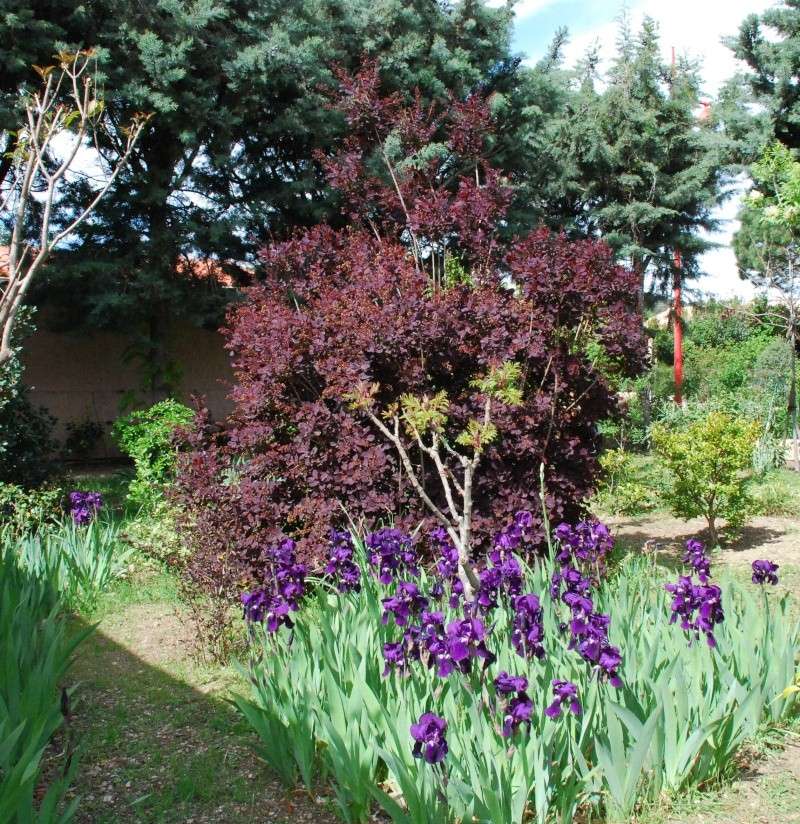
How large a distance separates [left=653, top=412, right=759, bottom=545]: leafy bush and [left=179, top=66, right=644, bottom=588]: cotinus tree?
1385 mm

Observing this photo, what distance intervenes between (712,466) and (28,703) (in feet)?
17.3

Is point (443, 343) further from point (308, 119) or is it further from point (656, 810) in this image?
point (308, 119)

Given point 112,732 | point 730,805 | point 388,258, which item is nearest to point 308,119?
point 388,258

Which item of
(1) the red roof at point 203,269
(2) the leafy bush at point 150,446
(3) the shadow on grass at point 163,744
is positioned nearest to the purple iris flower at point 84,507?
(3) the shadow on grass at point 163,744

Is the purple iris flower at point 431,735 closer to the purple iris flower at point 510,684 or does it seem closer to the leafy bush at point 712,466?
the purple iris flower at point 510,684

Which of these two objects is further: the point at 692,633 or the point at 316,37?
the point at 316,37

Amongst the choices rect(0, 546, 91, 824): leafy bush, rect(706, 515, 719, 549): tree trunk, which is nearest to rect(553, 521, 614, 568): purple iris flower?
rect(0, 546, 91, 824): leafy bush

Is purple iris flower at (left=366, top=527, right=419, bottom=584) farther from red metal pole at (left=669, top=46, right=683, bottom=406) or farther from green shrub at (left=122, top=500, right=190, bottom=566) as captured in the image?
red metal pole at (left=669, top=46, right=683, bottom=406)

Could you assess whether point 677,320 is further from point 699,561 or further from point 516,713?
point 516,713

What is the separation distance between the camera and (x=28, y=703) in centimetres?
270

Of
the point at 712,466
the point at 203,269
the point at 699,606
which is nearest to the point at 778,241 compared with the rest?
the point at 203,269

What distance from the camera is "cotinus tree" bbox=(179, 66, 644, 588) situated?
15.5 ft

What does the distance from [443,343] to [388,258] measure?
80cm

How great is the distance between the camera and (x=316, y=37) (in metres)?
11.7
